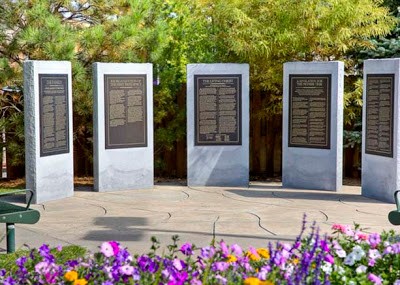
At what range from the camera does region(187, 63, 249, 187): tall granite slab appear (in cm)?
1288

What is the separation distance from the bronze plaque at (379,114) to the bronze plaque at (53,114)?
490 centimetres

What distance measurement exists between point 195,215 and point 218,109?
11.2 feet

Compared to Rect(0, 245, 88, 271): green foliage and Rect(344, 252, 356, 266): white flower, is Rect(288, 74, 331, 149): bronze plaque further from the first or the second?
Rect(344, 252, 356, 266): white flower

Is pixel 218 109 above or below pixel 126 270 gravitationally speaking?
above

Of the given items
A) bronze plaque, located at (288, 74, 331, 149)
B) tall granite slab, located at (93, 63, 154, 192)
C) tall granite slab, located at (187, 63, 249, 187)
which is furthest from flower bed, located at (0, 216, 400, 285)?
tall granite slab, located at (187, 63, 249, 187)

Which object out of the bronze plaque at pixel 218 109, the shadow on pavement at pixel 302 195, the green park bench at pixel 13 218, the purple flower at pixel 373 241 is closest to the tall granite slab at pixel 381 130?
the shadow on pavement at pixel 302 195

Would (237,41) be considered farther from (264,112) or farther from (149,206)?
(149,206)

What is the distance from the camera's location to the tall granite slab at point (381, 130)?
10.9m

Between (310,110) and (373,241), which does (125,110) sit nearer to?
Answer: (310,110)

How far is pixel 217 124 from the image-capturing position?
42.6 ft

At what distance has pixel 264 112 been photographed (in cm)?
1486

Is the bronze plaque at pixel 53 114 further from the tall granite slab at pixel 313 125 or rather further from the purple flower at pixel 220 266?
the purple flower at pixel 220 266

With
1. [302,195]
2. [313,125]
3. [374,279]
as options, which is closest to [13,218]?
[374,279]

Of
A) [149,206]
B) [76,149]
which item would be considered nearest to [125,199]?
[149,206]
